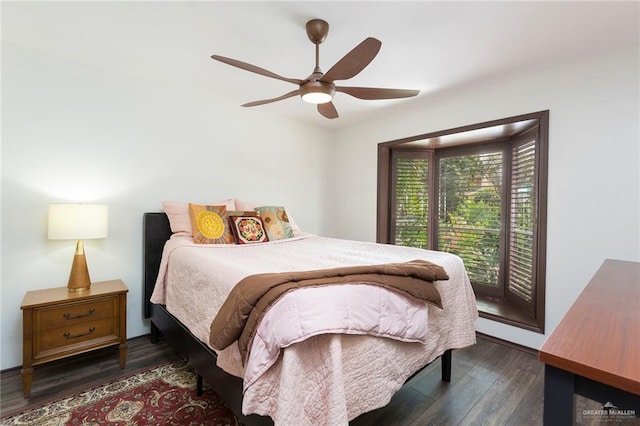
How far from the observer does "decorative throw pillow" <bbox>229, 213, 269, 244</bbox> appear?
100 inches

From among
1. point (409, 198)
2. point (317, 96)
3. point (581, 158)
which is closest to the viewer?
point (317, 96)

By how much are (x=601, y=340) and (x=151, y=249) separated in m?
2.86

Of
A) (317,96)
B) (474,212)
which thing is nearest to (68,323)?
(317,96)

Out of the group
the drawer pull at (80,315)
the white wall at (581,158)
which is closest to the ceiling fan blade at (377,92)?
the white wall at (581,158)

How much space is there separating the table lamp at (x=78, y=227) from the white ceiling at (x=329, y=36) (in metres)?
1.21

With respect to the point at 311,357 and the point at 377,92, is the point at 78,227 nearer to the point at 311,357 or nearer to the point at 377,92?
the point at 311,357

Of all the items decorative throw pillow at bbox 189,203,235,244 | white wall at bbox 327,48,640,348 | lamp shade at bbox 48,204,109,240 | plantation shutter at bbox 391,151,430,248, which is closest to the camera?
lamp shade at bbox 48,204,109,240

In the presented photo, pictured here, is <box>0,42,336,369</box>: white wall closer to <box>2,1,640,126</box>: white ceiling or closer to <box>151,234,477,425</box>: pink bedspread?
<box>2,1,640,126</box>: white ceiling

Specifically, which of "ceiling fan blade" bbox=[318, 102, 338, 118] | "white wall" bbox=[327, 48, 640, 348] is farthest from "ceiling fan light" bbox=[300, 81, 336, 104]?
"white wall" bbox=[327, 48, 640, 348]

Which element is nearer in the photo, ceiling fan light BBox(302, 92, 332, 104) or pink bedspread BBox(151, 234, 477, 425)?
pink bedspread BBox(151, 234, 477, 425)

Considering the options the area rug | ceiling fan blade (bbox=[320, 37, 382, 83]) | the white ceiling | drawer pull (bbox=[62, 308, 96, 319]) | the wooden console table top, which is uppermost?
the white ceiling

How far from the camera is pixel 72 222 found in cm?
194

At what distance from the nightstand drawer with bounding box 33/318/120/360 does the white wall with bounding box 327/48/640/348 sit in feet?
10.4

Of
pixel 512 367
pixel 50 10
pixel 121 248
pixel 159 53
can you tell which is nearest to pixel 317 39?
pixel 159 53
